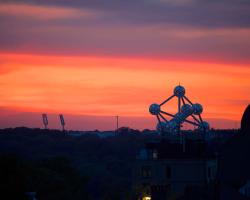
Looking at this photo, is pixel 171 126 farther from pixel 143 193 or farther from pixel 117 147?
pixel 117 147

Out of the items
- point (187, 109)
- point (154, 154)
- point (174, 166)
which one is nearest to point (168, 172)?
point (174, 166)

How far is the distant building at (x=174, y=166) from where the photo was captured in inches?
3260

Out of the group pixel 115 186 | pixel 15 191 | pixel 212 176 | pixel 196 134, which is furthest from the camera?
pixel 196 134

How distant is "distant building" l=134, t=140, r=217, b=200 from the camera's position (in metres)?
82.8

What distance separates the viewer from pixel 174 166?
3314 inches

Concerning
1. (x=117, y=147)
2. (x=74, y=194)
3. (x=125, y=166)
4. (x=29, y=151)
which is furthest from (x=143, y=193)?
(x=117, y=147)

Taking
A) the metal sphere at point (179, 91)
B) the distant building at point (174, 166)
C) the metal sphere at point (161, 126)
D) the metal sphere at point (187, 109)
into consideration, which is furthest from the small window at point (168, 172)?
the metal sphere at point (179, 91)

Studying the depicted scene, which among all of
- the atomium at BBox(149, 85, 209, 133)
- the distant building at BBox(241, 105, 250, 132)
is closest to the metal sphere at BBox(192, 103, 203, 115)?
the atomium at BBox(149, 85, 209, 133)

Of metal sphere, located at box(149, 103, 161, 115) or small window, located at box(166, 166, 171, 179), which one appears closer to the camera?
small window, located at box(166, 166, 171, 179)

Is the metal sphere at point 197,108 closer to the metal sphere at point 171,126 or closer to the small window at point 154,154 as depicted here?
the metal sphere at point 171,126

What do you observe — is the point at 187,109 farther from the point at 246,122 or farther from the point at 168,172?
the point at 246,122

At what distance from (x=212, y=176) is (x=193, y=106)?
61.5ft

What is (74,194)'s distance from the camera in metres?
76.1

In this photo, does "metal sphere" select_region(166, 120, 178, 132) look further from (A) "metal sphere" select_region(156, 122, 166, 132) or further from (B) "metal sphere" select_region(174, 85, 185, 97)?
(B) "metal sphere" select_region(174, 85, 185, 97)
